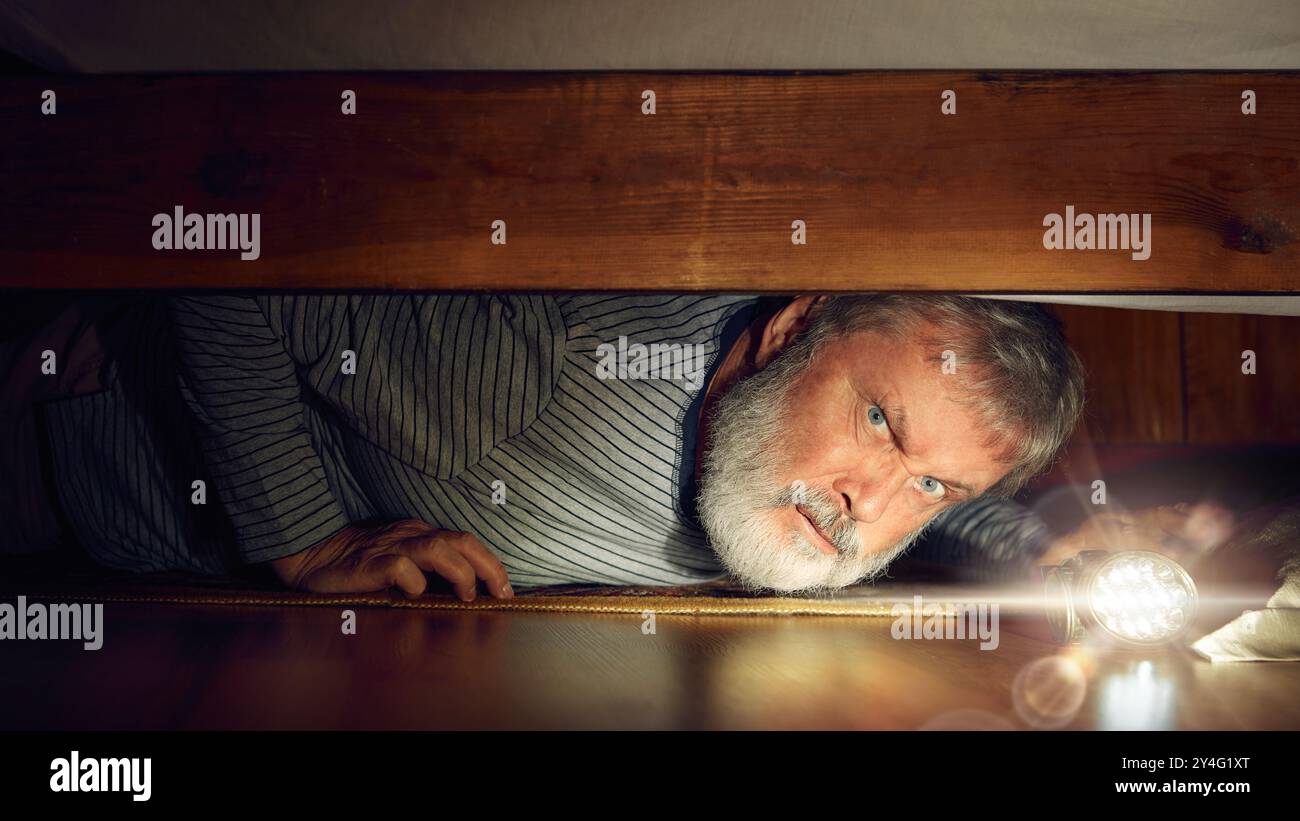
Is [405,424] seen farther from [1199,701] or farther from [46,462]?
[1199,701]

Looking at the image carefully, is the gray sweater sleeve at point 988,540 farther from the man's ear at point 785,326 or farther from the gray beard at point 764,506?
the man's ear at point 785,326

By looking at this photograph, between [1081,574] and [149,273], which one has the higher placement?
[149,273]

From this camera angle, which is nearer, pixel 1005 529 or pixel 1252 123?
pixel 1252 123

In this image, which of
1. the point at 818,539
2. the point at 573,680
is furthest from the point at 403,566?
the point at 818,539

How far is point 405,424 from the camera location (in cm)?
128

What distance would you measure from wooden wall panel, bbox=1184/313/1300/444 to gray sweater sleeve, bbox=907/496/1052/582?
0.79m

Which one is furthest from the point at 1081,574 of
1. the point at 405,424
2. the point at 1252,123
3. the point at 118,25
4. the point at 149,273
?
the point at 118,25

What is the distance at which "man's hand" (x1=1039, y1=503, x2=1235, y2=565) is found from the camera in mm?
1336

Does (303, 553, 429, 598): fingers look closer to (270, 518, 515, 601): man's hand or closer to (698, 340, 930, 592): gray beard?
(270, 518, 515, 601): man's hand

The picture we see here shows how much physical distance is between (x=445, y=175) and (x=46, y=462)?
1130 mm

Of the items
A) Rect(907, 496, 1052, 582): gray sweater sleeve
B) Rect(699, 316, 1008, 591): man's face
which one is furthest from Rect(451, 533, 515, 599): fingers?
Rect(907, 496, 1052, 582): gray sweater sleeve

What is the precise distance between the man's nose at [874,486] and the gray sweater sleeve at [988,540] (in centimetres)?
45

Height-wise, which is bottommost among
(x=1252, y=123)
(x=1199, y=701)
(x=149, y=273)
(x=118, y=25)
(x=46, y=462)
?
(x=1199, y=701)

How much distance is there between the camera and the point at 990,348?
4.45ft
